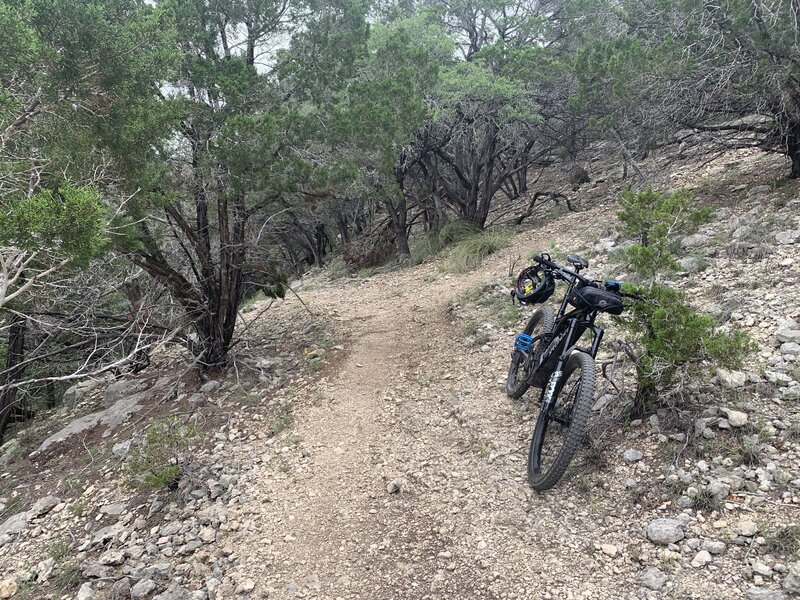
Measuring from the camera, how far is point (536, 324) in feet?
16.0

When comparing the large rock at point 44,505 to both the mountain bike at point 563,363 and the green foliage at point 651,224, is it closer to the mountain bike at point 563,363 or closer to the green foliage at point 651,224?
the mountain bike at point 563,363

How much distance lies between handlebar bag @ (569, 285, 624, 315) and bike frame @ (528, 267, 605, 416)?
11 cm

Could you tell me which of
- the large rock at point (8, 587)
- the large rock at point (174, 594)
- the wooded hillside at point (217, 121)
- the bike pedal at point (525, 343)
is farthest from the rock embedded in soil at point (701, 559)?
the large rock at point (8, 587)

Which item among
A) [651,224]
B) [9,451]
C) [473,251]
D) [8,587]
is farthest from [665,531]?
[473,251]

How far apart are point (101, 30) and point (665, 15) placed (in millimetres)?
8050

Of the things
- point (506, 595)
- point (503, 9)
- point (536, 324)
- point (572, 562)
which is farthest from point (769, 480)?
point (503, 9)

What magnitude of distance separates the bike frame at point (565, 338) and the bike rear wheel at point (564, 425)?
6cm

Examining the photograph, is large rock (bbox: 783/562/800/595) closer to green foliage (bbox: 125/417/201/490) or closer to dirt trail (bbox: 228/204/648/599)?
dirt trail (bbox: 228/204/648/599)

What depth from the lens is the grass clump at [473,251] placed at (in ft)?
33.0

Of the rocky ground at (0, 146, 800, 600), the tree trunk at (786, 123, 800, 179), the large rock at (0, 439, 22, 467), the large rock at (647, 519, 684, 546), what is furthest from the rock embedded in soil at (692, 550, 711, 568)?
the large rock at (0, 439, 22, 467)

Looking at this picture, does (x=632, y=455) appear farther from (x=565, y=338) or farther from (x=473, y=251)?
(x=473, y=251)

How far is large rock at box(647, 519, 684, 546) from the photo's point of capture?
2.74m

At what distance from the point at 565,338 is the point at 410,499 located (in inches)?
67.1

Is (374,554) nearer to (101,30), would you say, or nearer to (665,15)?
(101,30)
